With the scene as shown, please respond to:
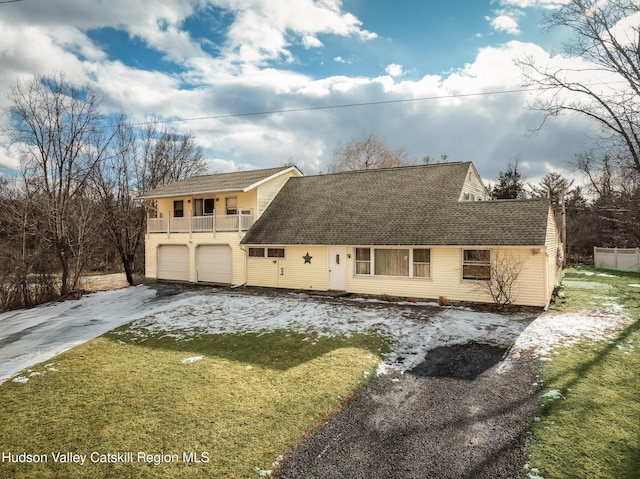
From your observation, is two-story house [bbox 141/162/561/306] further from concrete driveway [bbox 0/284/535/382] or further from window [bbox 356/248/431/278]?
concrete driveway [bbox 0/284/535/382]

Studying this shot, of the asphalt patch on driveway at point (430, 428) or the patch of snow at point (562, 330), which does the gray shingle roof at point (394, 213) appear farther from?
the asphalt patch on driveway at point (430, 428)

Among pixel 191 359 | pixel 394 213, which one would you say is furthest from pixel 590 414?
pixel 394 213

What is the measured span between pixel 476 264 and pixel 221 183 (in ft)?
53.3

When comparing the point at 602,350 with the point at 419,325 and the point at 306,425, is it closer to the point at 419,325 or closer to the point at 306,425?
the point at 419,325

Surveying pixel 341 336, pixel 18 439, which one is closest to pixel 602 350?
pixel 341 336

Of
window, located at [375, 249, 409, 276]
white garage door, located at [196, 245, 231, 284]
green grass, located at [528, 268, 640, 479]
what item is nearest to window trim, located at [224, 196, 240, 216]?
white garage door, located at [196, 245, 231, 284]

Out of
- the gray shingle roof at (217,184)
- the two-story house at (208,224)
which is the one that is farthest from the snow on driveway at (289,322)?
the gray shingle roof at (217,184)

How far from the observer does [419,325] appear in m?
11.9

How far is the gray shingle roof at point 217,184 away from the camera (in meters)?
21.4

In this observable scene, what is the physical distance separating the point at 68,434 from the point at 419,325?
972 cm

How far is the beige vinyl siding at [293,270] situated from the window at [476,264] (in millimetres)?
6710

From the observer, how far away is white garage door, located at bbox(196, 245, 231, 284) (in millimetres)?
21375

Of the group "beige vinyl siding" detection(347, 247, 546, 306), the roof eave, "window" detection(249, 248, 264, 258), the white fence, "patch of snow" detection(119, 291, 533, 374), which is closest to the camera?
"patch of snow" detection(119, 291, 533, 374)

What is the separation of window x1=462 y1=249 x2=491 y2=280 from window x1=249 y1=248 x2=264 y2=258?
10.9 meters
